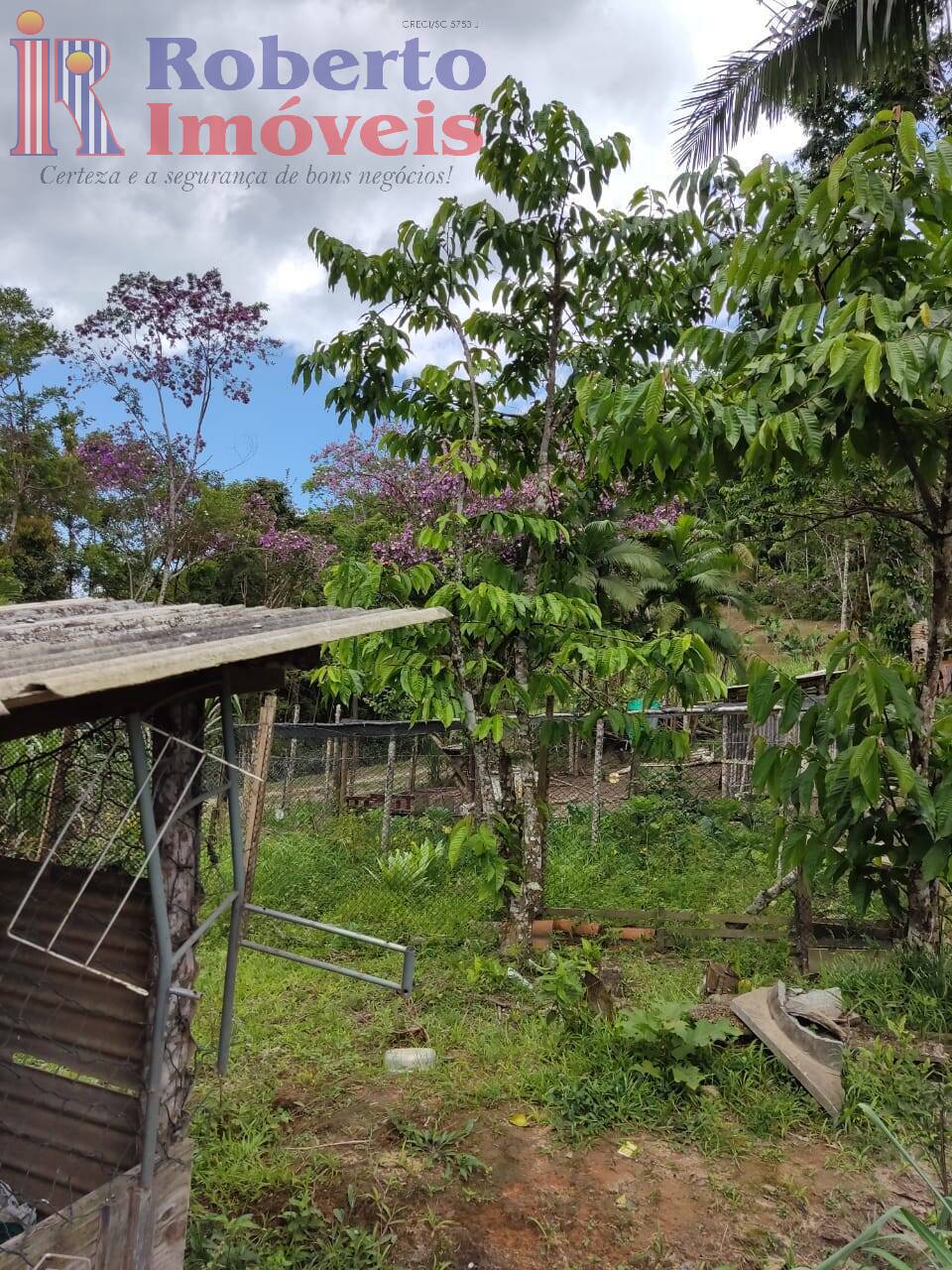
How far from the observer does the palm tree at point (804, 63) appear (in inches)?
333

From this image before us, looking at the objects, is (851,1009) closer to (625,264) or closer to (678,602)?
(625,264)

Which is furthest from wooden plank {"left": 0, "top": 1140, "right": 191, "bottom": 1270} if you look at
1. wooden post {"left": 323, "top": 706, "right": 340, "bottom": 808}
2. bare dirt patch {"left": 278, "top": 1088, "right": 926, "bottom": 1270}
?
wooden post {"left": 323, "top": 706, "right": 340, "bottom": 808}

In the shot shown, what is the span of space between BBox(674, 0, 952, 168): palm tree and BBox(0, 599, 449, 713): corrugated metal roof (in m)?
9.19

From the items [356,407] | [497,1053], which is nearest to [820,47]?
[356,407]

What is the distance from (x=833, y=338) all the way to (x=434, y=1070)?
3552mm

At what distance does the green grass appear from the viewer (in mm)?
2994

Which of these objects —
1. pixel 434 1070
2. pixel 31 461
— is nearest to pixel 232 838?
pixel 434 1070

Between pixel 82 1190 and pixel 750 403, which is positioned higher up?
pixel 750 403

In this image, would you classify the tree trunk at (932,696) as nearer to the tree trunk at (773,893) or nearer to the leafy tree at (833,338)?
the leafy tree at (833,338)

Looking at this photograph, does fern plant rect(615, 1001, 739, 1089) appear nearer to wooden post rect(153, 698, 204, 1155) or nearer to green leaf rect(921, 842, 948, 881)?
green leaf rect(921, 842, 948, 881)

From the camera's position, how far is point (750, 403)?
3559mm

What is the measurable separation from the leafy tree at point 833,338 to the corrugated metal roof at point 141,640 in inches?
77.5

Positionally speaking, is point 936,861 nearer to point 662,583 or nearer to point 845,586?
point 662,583

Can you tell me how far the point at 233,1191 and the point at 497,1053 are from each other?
1.38m
